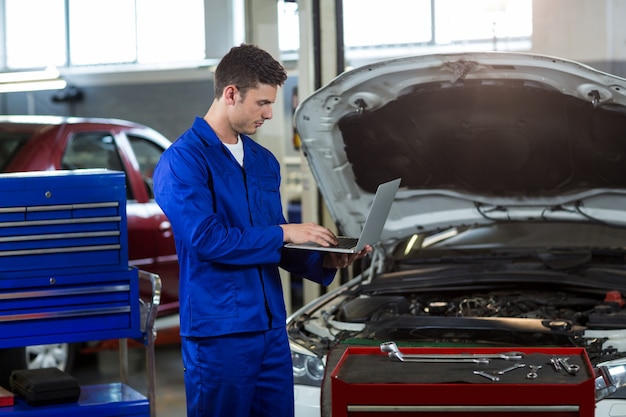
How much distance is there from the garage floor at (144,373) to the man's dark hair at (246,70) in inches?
112

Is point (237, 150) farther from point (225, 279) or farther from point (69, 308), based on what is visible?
point (69, 308)

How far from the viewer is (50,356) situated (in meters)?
5.57

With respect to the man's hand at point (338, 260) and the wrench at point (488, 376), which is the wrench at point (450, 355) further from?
the man's hand at point (338, 260)

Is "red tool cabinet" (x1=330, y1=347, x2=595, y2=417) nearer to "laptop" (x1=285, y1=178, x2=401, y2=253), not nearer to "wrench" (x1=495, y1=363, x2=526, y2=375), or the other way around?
"wrench" (x1=495, y1=363, x2=526, y2=375)

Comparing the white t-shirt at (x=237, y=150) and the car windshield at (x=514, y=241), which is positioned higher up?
the white t-shirt at (x=237, y=150)

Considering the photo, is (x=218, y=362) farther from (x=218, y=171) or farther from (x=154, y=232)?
(x=154, y=232)

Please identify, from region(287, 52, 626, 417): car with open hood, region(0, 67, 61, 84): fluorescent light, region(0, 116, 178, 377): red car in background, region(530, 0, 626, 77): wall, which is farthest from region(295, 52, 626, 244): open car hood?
region(0, 67, 61, 84): fluorescent light

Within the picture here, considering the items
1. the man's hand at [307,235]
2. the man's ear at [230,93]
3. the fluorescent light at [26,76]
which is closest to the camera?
the man's hand at [307,235]

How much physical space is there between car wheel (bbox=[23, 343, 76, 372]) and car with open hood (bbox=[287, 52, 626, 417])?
2.06 metres

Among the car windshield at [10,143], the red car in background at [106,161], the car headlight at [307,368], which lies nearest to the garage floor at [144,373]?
the red car in background at [106,161]

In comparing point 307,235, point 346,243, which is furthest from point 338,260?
point 307,235

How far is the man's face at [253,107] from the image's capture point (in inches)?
112

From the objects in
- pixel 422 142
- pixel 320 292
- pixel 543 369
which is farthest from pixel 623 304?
pixel 320 292

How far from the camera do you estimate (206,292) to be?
2846mm
